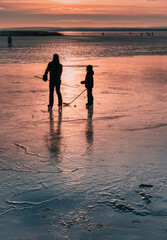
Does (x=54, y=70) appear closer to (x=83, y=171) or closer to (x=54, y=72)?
(x=54, y=72)

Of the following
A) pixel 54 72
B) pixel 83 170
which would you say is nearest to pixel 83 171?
pixel 83 170

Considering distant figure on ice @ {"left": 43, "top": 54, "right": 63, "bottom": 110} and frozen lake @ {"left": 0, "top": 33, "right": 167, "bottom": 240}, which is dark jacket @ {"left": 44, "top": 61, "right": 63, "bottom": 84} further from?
frozen lake @ {"left": 0, "top": 33, "right": 167, "bottom": 240}

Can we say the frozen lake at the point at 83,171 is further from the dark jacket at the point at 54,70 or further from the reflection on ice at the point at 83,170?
the dark jacket at the point at 54,70

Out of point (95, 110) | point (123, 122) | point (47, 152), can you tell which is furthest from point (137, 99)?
point (47, 152)

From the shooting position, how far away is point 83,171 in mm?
5535

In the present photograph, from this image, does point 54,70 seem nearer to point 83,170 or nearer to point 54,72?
point 54,72

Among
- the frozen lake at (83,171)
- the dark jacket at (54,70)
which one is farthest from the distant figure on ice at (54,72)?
the frozen lake at (83,171)

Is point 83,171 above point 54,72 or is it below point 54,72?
below

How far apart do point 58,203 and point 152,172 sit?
5.62 ft

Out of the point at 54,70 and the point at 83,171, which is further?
the point at 54,70

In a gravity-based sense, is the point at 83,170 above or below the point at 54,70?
below

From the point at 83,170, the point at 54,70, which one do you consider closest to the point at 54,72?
the point at 54,70

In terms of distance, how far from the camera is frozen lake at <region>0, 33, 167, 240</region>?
158 inches

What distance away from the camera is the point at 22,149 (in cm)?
666
